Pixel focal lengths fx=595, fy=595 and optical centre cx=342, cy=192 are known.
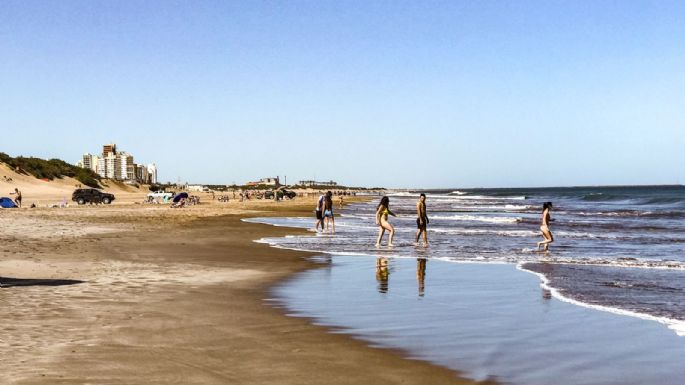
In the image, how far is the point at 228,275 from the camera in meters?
13.5

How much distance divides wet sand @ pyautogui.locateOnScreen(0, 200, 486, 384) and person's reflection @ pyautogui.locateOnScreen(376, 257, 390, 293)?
68.6 inches

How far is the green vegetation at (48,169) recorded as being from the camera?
265 feet

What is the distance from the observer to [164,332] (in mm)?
7531

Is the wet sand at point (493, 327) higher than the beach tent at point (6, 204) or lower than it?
lower

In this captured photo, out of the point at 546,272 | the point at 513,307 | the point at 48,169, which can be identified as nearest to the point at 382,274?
the point at 546,272

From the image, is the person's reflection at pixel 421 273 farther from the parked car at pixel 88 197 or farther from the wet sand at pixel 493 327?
the parked car at pixel 88 197

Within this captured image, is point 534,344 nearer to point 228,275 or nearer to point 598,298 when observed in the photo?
point 598,298

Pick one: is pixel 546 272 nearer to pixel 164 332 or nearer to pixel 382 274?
pixel 382 274

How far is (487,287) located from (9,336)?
8.36m

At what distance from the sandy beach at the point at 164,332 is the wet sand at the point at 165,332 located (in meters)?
0.01

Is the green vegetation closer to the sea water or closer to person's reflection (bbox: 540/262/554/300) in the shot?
the sea water

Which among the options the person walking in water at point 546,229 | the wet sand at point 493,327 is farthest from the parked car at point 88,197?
the wet sand at point 493,327

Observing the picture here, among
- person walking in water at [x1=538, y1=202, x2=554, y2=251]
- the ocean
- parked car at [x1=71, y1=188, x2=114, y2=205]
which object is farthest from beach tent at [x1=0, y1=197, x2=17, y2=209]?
person walking in water at [x1=538, y1=202, x2=554, y2=251]

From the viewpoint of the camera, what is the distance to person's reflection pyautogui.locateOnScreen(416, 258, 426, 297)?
1168cm
